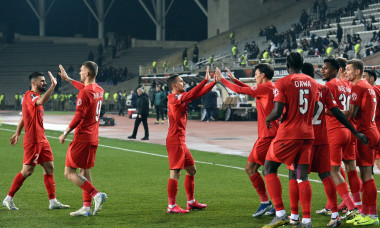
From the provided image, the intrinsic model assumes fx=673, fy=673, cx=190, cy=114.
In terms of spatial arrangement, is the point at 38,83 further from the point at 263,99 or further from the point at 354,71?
the point at 354,71

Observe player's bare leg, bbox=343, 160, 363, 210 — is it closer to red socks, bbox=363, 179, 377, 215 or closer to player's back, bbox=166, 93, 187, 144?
red socks, bbox=363, 179, 377, 215

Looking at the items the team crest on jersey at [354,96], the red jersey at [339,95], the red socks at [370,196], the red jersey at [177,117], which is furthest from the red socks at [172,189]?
the team crest on jersey at [354,96]

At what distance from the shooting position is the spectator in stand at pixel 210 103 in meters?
33.7

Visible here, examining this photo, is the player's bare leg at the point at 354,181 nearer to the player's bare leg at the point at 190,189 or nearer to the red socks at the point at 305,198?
the red socks at the point at 305,198

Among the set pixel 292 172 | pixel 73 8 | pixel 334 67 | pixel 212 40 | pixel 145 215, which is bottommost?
pixel 145 215

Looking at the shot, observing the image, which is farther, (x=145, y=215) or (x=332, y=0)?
(x=332, y=0)

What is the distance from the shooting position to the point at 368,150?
8820 millimetres

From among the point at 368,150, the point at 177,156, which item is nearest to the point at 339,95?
the point at 368,150

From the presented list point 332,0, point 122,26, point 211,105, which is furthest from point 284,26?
point 122,26

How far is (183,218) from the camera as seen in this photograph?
29.4 feet

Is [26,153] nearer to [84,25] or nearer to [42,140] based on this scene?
[42,140]

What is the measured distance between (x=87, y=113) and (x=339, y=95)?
3312mm

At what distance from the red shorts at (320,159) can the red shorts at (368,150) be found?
0.81 metres

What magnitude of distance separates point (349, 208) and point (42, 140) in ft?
14.3
